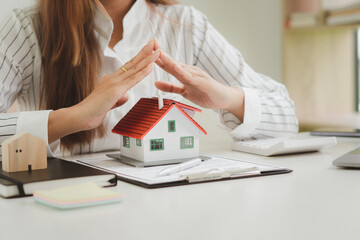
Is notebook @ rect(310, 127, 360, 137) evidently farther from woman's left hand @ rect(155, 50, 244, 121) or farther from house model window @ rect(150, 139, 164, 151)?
house model window @ rect(150, 139, 164, 151)

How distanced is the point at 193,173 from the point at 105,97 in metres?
0.28

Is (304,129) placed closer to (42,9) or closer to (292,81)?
(292,81)

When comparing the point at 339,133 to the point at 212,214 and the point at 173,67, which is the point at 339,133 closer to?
the point at 173,67

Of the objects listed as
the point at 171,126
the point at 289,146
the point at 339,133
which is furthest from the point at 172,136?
the point at 339,133

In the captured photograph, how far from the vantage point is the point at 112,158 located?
0.93 meters

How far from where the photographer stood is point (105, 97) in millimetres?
907

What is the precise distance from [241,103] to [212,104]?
11 cm

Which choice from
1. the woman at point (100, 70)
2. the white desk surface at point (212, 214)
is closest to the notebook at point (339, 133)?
the woman at point (100, 70)

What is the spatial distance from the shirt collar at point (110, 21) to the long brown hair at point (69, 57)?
21 millimetres

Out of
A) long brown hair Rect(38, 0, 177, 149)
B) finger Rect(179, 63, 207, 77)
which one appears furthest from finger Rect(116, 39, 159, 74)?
long brown hair Rect(38, 0, 177, 149)

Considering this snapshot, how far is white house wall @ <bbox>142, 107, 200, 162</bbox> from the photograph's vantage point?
0.84m

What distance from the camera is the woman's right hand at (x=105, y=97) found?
90 cm

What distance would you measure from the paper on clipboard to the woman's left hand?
0.61 feet

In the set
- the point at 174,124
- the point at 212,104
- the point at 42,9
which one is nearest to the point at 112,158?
the point at 174,124
